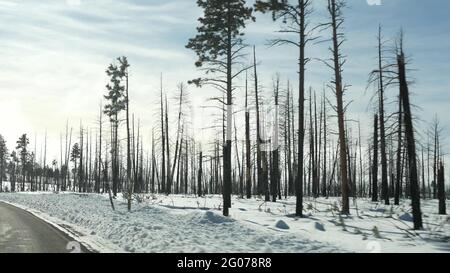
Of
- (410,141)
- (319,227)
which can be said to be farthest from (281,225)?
(410,141)

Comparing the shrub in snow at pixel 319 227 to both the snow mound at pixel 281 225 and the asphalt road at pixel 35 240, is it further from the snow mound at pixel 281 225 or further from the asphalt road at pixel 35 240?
the asphalt road at pixel 35 240

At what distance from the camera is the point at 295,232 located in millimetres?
14695

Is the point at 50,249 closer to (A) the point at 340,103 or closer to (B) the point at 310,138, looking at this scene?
(A) the point at 340,103

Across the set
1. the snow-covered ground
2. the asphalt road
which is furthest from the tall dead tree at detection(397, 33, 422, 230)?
the asphalt road

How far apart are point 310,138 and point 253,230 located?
29.2 metres

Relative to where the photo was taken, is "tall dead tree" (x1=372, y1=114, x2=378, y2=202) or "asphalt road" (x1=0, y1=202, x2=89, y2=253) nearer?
"asphalt road" (x1=0, y1=202, x2=89, y2=253)

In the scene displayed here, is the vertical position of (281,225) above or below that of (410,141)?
below

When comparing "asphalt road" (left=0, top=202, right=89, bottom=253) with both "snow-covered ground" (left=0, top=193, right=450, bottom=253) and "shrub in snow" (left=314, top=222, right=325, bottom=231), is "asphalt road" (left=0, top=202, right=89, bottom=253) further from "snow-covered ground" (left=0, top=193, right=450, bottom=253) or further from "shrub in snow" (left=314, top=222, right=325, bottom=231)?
"shrub in snow" (left=314, top=222, right=325, bottom=231)

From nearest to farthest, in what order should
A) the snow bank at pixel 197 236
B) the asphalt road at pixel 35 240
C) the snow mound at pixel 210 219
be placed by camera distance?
the asphalt road at pixel 35 240, the snow bank at pixel 197 236, the snow mound at pixel 210 219

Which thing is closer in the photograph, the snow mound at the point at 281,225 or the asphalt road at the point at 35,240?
the asphalt road at the point at 35,240

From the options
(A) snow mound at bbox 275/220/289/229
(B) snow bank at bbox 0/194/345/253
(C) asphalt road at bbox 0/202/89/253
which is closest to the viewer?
(C) asphalt road at bbox 0/202/89/253

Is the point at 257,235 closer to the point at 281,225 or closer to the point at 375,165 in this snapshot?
the point at 281,225

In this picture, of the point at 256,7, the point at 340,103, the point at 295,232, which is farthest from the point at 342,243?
the point at 256,7

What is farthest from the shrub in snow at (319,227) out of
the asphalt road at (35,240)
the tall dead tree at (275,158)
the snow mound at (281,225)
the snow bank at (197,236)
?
the tall dead tree at (275,158)
